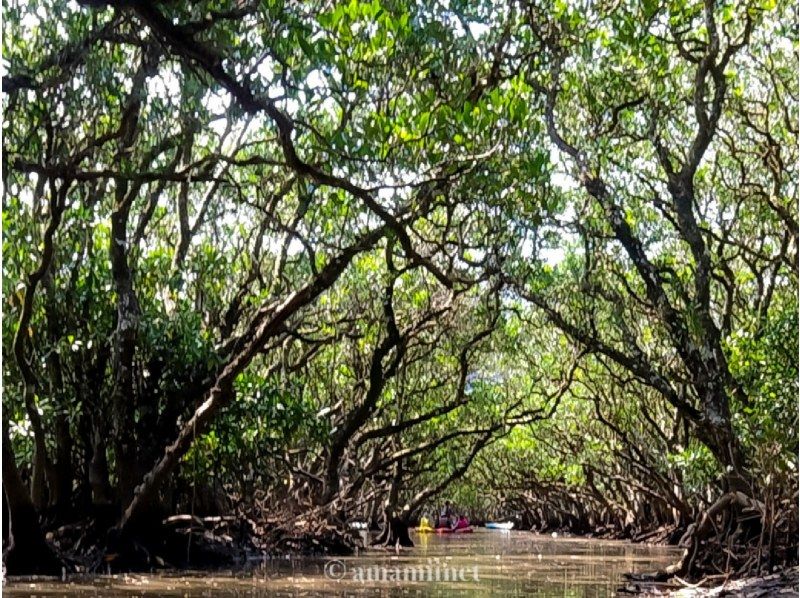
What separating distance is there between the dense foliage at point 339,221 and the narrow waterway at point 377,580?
1.08 metres

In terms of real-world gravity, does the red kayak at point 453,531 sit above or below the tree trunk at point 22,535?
above

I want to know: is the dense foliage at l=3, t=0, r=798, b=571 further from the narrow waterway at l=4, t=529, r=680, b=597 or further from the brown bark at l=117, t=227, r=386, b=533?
the narrow waterway at l=4, t=529, r=680, b=597

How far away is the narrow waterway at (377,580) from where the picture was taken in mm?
10430

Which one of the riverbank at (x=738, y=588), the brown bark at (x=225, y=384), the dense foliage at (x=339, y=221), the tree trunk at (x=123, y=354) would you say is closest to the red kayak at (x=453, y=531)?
the dense foliage at (x=339, y=221)

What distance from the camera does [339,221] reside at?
14352 millimetres

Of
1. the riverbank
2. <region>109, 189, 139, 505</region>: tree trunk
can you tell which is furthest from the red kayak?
the riverbank

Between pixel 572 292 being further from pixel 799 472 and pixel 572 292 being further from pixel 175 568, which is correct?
pixel 175 568

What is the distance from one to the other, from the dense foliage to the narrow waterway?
3.55 feet

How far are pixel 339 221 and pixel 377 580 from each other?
477 centimetres

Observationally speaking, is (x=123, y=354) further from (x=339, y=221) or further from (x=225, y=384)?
(x=339, y=221)

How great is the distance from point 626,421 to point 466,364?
7.03 metres

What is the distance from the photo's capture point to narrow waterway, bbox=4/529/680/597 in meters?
10.4

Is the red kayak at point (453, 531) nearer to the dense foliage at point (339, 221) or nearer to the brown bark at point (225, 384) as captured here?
the dense foliage at point (339, 221)

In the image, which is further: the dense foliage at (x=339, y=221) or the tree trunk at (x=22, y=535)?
the tree trunk at (x=22, y=535)
